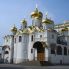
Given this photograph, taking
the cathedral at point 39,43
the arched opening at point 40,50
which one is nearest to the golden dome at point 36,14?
the cathedral at point 39,43

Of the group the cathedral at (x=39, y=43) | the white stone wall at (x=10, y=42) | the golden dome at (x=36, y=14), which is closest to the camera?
the cathedral at (x=39, y=43)

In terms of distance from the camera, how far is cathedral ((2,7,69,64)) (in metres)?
42.3

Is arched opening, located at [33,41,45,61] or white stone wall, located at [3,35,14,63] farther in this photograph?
white stone wall, located at [3,35,14,63]

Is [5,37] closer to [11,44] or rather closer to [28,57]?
[11,44]

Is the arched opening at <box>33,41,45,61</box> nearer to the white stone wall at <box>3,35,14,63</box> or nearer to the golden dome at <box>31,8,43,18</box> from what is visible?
the golden dome at <box>31,8,43,18</box>

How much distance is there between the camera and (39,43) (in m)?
42.8

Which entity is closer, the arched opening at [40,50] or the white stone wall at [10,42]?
the arched opening at [40,50]

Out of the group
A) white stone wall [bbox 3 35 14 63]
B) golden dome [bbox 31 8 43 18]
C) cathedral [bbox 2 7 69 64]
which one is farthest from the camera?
white stone wall [bbox 3 35 14 63]

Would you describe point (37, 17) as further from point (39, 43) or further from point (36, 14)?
point (39, 43)

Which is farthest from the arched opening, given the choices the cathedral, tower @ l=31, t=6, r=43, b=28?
tower @ l=31, t=6, r=43, b=28

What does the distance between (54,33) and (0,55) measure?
22.5 m

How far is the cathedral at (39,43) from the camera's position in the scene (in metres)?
42.3

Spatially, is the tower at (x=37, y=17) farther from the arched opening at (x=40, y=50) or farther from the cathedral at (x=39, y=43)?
the arched opening at (x=40, y=50)

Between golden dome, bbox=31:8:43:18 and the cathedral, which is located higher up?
golden dome, bbox=31:8:43:18
